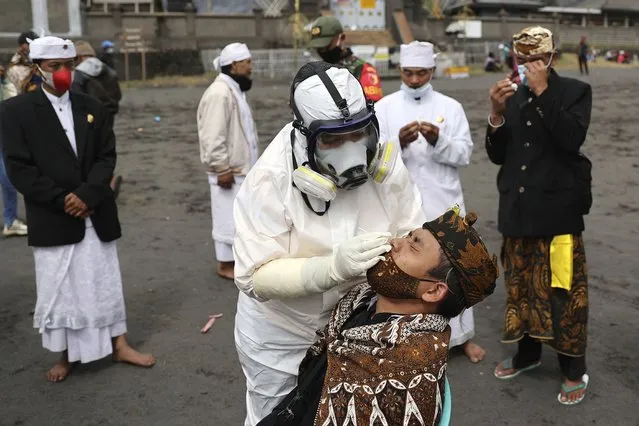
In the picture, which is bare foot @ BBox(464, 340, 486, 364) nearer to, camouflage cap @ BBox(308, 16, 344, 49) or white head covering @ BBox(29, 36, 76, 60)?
camouflage cap @ BBox(308, 16, 344, 49)

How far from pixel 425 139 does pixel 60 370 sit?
9.39 ft

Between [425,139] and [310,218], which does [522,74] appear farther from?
[310,218]

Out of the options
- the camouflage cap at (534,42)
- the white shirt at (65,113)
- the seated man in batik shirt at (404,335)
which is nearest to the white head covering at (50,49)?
the white shirt at (65,113)

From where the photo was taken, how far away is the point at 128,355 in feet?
16.4

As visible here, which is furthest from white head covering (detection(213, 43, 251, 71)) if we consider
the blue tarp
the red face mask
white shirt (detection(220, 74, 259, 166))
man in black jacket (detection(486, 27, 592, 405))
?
the blue tarp

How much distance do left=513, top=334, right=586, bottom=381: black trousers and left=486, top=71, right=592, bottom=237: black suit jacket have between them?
0.77m

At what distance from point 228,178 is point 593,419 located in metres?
3.70

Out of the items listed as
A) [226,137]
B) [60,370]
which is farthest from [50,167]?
[226,137]

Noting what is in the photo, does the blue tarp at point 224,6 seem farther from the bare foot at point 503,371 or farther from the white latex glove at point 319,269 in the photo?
the white latex glove at point 319,269

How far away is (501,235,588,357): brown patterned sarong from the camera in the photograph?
14.1ft

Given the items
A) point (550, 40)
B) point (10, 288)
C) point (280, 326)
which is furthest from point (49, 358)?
point (550, 40)

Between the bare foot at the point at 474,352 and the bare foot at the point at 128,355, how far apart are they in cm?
216

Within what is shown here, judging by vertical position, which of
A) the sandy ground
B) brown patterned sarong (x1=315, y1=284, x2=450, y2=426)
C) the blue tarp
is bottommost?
the sandy ground

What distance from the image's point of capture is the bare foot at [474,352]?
16.2 feet
